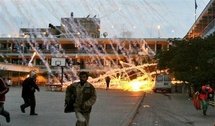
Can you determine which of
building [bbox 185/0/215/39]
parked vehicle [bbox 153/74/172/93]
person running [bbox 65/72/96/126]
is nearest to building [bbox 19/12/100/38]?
building [bbox 185/0/215/39]

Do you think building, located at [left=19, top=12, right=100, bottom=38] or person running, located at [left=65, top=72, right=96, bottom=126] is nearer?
person running, located at [left=65, top=72, right=96, bottom=126]

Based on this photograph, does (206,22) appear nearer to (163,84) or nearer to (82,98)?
(163,84)

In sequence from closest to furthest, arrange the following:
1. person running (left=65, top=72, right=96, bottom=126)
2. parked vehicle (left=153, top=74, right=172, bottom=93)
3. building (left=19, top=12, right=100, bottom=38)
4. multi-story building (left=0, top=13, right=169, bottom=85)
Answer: person running (left=65, top=72, right=96, bottom=126) < parked vehicle (left=153, top=74, right=172, bottom=93) < multi-story building (left=0, top=13, right=169, bottom=85) < building (left=19, top=12, right=100, bottom=38)

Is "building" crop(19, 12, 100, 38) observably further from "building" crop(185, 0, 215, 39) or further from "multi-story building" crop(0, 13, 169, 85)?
"building" crop(185, 0, 215, 39)

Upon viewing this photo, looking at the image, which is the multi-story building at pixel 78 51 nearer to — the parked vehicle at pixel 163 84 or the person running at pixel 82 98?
the parked vehicle at pixel 163 84

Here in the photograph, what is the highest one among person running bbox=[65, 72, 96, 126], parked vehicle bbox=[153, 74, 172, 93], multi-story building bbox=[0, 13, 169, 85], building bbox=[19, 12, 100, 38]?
building bbox=[19, 12, 100, 38]

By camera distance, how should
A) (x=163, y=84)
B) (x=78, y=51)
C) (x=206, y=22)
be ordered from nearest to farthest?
(x=163, y=84)
(x=206, y=22)
(x=78, y=51)

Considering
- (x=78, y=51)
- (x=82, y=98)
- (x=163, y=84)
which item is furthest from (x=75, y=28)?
(x=82, y=98)

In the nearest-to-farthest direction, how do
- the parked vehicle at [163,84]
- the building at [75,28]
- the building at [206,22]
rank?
the parked vehicle at [163,84], the building at [206,22], the building at [75,28]

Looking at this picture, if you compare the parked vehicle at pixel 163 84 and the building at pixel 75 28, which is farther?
the building at pixel 75 28

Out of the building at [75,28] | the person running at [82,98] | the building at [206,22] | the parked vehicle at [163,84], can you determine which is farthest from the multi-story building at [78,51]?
the person running at [82,98]

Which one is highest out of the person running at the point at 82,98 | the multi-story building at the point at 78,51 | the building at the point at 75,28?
the building at the point at 75,28

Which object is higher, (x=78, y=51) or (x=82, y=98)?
(x=78, y=51)

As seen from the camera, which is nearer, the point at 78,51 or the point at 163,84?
the point at 163,84
